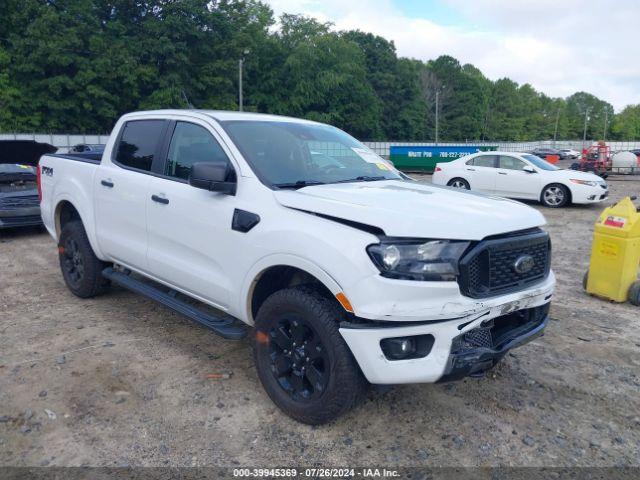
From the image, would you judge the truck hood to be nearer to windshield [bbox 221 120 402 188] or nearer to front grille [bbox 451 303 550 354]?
windshield [bbox 221 120 402 188]

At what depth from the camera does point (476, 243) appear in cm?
283

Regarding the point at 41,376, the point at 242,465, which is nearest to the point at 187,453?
the point at 242,465

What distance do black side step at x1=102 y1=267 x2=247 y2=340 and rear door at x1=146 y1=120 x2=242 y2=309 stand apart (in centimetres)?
13

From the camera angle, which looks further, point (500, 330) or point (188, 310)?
point (188, 310)

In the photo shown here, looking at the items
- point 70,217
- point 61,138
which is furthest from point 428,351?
point 61,138

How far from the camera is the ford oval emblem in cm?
299

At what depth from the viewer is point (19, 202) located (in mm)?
8781

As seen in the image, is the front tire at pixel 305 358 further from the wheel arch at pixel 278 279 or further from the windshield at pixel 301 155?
the windshield at pixel 301 155

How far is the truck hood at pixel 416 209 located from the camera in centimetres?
273

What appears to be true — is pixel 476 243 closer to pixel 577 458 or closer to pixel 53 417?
pixel 577 458

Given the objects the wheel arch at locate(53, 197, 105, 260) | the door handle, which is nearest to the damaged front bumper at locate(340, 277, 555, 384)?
the door handle

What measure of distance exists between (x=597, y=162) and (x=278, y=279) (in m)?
25.2

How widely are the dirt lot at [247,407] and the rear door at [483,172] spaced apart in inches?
391

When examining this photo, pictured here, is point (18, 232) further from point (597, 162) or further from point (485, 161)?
point (597, 162)
